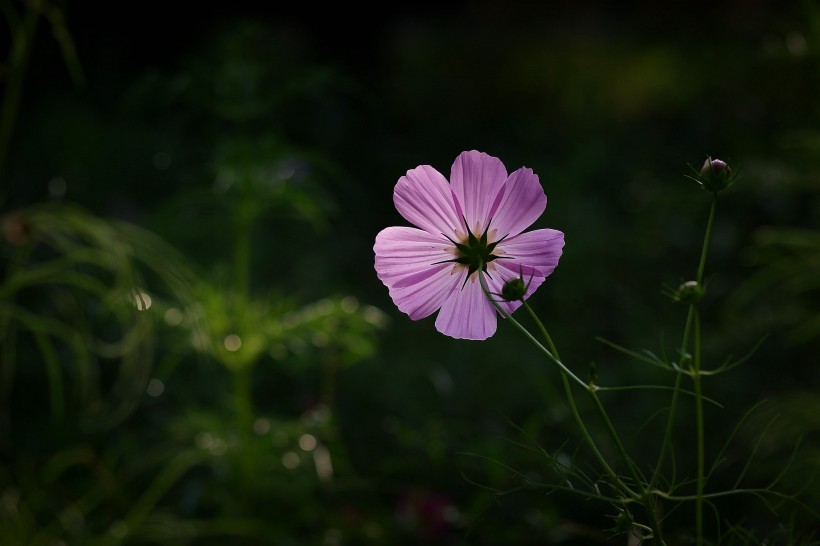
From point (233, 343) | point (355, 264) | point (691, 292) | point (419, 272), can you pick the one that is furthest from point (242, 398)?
point (355, 264)

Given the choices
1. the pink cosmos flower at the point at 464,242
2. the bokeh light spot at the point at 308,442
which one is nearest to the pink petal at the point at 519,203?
the pink cosmos flower at the point at 464,242

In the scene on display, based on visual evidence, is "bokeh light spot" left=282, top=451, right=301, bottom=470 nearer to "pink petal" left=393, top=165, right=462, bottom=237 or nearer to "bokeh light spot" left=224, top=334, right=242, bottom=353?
"bokeh light spot" left=224, top=334, right=242, bottom=353

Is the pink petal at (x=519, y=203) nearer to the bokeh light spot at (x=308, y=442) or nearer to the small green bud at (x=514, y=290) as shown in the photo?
the small green bud at (x=514, y=290)

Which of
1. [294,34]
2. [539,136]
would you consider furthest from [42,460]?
[294,34]

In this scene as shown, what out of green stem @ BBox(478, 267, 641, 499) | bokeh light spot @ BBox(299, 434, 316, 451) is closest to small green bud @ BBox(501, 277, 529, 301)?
green stem @ BBox(478, 267, 641, 499)

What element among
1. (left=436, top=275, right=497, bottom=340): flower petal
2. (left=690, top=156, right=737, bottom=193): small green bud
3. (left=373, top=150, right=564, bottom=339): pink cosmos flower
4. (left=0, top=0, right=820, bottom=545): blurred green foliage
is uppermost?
(left=690, top=156, right=737, bottom=193): small green bud

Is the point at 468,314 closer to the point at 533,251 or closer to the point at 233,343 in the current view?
the point at 533,251

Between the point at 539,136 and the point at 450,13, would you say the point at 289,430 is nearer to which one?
the point at 539,136
